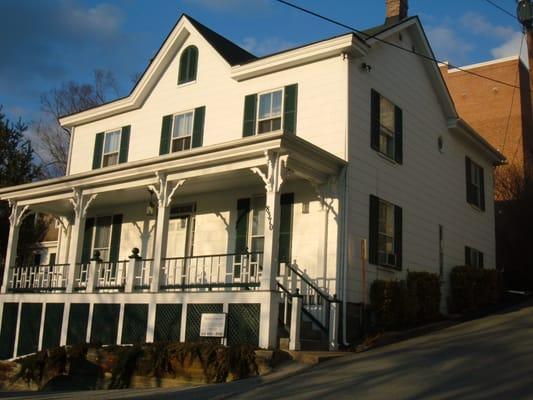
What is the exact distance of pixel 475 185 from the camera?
22.0 m

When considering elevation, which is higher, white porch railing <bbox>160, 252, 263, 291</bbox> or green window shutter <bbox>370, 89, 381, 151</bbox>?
green window shutter <bbox>370, 89, 381, 151</bbox>

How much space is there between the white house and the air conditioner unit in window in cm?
3

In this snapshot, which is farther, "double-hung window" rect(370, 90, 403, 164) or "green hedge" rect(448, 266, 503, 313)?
"green hedge" rect(448, 266, 503, 313)

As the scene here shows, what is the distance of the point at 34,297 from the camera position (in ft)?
58.2

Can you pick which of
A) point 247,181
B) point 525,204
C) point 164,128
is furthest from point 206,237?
point 525,204

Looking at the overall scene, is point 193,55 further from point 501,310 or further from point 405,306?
point 501,310

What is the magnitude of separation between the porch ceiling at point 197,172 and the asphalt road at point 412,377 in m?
4.08

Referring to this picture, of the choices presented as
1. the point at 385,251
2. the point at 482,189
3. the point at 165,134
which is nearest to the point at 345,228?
the point at 385,251

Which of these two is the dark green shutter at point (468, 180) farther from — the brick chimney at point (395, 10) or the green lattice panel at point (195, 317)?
the green lattice panel at point (195, 317)

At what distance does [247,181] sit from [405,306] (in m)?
4.73

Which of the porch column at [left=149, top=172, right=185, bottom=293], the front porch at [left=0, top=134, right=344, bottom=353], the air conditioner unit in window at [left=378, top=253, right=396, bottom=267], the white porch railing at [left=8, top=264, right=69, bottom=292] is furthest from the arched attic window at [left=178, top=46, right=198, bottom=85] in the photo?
the air conditioner unit in window at [left=378, top=253, right=396, bottom=267]

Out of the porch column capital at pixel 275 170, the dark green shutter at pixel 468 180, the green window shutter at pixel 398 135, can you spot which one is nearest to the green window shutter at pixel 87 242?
the porch column capital at pixel 275 170

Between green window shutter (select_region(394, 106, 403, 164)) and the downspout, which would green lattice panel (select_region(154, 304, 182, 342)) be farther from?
green window shutter (select_region(394, 106, 403, 164))

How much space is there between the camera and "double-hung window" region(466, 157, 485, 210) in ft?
70.1
